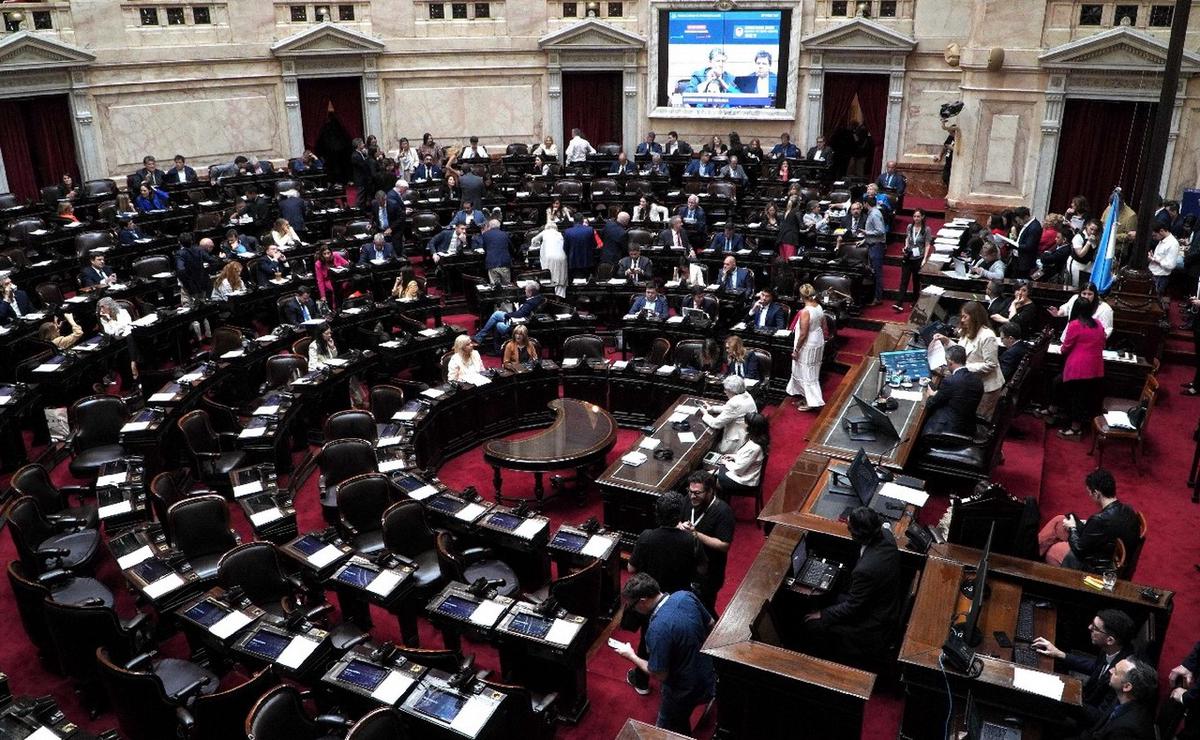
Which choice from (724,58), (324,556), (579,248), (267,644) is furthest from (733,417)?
(724,58)

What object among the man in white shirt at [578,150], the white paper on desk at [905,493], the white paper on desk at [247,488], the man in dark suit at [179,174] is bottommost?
the white paper on desk at [247,488]

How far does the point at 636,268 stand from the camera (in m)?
15.5

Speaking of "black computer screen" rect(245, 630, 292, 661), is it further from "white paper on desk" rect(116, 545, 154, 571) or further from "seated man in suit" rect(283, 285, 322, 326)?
"seated man in suit" rect(283, 285, 322, 326)

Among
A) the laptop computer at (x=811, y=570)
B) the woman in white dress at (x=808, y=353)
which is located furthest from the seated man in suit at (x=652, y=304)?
the laptop computer at (x=811, y=570)

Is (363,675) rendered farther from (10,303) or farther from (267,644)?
(10,303)

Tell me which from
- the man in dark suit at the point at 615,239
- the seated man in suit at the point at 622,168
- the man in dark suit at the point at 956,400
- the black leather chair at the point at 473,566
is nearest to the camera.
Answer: the black leather chair at the point at 473,566

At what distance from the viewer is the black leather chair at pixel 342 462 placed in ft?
31.3

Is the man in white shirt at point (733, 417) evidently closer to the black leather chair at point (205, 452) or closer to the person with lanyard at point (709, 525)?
the person with lanyard at point (709, 525)

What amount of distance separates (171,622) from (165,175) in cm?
1491

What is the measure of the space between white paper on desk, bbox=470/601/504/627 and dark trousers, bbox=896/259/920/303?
10.7 m

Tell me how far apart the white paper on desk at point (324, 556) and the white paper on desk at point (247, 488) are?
1482 mm

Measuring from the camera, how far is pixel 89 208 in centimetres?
1861

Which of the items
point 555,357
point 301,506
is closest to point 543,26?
point 555,357

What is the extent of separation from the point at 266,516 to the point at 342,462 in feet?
3.80
